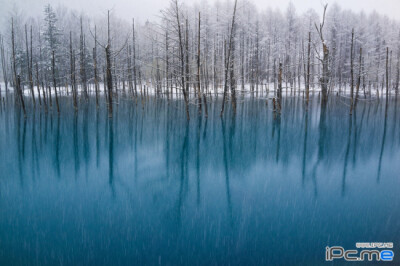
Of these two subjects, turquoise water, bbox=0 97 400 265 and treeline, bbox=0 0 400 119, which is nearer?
turquoise water, bbox=0 97 400 265

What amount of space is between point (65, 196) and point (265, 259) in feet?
19.5

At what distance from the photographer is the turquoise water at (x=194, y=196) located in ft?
18.7

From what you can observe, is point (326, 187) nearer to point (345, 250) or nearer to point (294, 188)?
point (294, 188)

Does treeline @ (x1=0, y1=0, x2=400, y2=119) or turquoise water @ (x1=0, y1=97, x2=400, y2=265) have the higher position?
treeline @ (x1=0, y1=0, x2=400, y2=119)

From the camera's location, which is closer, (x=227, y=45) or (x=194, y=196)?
(x=194, y=196)

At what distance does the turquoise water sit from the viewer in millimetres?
5691

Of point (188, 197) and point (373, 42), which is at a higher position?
point (373, 42)

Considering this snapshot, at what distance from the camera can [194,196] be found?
8.45 meters

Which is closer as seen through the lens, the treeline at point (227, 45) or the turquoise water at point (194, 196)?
the turquoise water at point (194, 196)

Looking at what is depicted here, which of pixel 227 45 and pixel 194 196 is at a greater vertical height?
pixel 227 45

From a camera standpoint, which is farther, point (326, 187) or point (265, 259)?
point (326, 187)

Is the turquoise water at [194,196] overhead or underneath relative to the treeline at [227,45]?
underneath

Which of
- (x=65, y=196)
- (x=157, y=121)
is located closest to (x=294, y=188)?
(x=65, y=196)

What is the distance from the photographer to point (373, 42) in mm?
52781
